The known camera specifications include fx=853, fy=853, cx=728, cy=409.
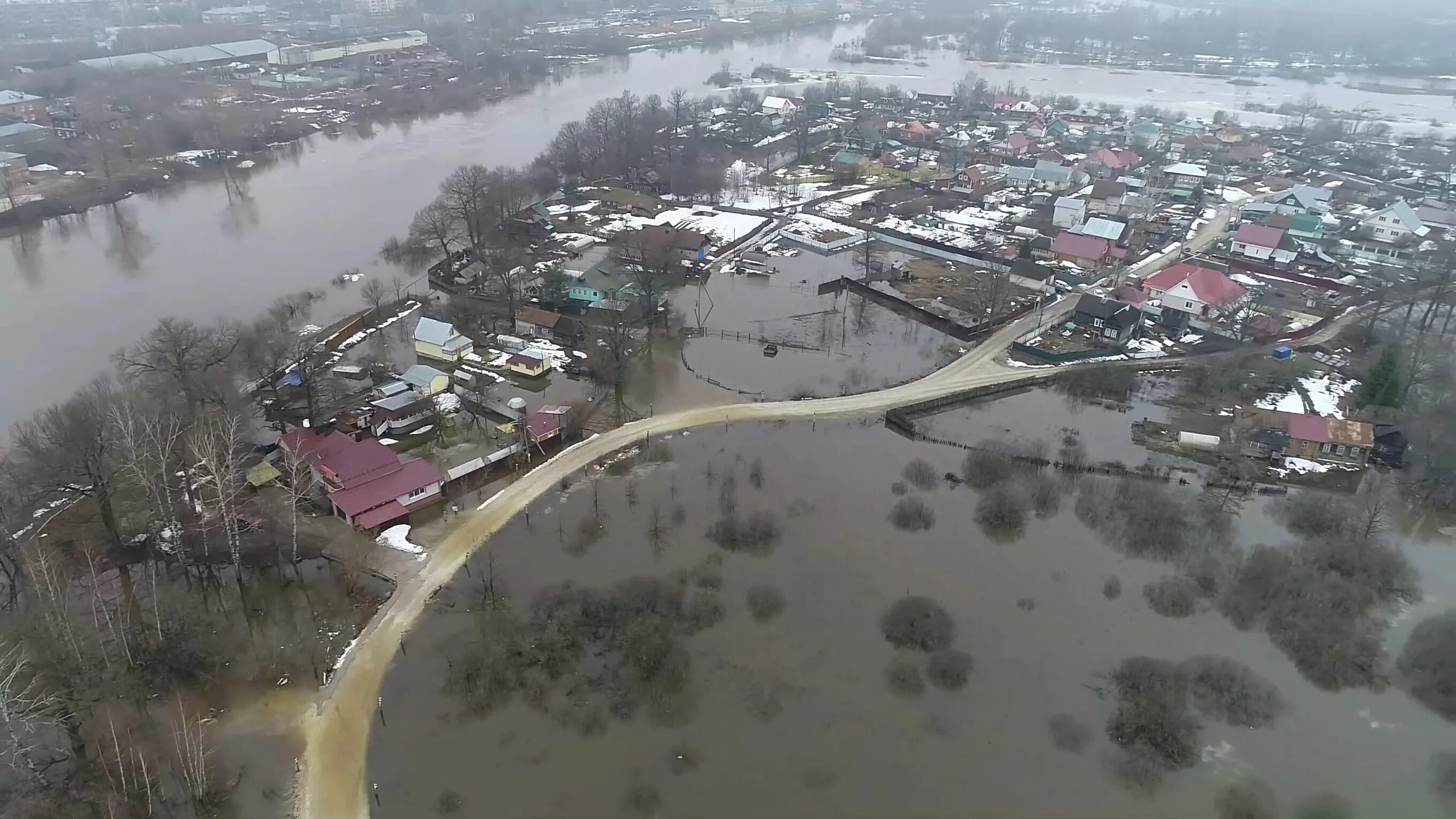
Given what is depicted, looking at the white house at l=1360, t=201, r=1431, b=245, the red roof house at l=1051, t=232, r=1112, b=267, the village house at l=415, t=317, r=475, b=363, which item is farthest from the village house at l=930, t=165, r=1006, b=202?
the village house at l=415, t=317, r=475, b=363

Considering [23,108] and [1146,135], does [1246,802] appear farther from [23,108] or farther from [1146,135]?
[23,108]

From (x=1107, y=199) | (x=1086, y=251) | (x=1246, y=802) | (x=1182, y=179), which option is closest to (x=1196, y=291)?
(x=1086, y=251)

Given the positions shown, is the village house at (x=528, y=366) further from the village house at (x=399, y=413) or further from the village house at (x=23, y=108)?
the village house at (x=23, y=108)

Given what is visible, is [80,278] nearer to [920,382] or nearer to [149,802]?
[149,802]

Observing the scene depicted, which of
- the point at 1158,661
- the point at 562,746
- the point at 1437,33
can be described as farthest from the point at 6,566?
the point at 1437,33

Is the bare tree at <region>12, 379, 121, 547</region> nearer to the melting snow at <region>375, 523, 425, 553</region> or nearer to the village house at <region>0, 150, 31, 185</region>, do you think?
the melting snow at <region>375, 523, 425, 553</region>
